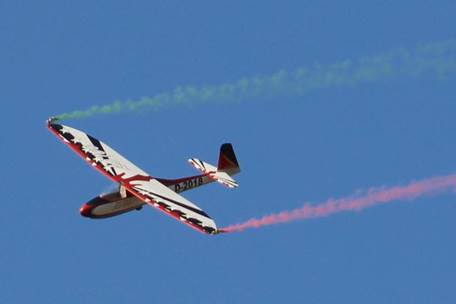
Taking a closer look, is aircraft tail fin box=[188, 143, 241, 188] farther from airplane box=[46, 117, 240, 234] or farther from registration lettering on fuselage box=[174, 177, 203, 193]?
registration lettering on fuselage box=[174, 177, 203, 193]

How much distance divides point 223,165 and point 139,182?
8.93 metres

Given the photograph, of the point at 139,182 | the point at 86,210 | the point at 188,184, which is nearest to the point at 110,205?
the point at 86,210

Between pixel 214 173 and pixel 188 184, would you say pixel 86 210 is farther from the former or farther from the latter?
pixel 214 173

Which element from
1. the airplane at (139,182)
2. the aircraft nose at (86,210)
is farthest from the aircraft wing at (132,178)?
the aircraft nose at (86,210)

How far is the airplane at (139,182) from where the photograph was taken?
93.1 m

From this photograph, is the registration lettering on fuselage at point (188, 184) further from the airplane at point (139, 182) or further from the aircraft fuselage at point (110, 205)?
the aircraft fuselage at point (110, 205)

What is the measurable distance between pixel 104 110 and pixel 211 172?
9028 mm

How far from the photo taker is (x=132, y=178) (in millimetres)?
97938

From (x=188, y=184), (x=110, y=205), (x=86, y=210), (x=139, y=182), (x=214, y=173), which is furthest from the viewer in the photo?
(x=214, y=173)

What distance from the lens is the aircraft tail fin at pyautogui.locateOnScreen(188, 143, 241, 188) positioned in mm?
103188

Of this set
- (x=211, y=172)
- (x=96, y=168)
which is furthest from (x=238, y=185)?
(x=96, y=168)

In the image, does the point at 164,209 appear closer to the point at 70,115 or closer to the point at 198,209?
the point at 198,209

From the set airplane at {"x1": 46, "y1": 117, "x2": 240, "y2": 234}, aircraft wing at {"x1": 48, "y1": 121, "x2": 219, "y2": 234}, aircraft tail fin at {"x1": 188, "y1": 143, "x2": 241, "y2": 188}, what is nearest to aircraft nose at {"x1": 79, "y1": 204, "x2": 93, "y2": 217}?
airplane at {"x1": 46, "y1": 117, "x2": 240, "y2": 234}

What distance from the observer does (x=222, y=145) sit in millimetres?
105125
